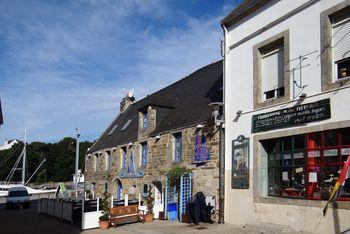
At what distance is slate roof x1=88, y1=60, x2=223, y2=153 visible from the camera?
1858 centimetres

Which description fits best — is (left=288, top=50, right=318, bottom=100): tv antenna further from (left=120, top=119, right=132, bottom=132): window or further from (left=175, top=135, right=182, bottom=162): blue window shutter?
(left=120, top=119, right=132, bottom=132): window

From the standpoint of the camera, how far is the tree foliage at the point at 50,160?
74.4 meters

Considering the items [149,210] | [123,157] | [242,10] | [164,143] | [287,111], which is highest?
[242,10]

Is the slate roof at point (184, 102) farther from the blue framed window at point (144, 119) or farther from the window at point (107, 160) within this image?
the window at point (107, 160)

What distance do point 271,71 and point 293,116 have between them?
2.00 metres

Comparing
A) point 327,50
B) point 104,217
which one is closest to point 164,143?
point 104,217

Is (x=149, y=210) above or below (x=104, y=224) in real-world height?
above

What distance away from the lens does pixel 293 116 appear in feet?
40.1

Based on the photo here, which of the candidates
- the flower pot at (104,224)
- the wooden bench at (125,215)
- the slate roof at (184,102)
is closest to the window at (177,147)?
the slate roof at (184,102)

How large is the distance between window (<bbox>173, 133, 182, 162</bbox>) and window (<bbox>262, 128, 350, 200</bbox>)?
6.05 meters

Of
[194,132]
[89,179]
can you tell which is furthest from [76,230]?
[89,179]

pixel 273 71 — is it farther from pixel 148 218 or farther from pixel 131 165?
pixel 131 165

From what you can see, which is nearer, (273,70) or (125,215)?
(273,70)

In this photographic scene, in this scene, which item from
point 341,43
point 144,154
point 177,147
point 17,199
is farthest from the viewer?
point 17,199
